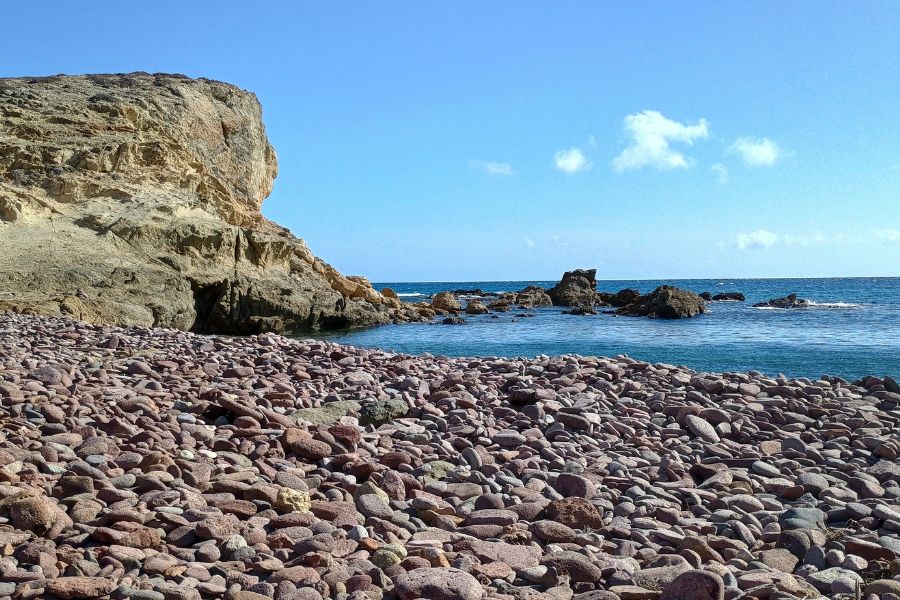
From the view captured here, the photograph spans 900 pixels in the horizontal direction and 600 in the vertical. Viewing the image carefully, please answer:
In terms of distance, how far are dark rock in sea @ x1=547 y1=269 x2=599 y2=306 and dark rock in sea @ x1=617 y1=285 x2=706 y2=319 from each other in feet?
27.4

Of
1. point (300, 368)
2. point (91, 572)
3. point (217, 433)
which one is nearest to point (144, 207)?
point (300, 368)

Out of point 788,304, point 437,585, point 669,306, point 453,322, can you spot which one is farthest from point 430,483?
point 788,304

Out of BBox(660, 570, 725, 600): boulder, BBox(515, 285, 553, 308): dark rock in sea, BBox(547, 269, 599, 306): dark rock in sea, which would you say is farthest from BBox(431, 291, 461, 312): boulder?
BBox(660, 570, 725, 600): boulder

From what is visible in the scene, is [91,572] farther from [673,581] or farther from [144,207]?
[144,207]

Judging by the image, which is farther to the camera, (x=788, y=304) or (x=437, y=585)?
(x=788, y=304)

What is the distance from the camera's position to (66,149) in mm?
20328

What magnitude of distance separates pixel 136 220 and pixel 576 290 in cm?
3361

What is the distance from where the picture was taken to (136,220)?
1992cm

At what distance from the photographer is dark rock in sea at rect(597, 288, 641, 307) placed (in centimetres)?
4418

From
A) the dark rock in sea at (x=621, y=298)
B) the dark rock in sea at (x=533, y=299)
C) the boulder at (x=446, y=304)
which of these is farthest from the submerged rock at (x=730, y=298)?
the boulder at (x=446, y=304)

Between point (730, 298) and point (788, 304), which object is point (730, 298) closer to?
point (730, 298)

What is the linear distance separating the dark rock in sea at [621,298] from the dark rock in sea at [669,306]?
15.2 ft

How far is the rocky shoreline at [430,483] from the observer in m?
2.79

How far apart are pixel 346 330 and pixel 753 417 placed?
2122 centimetres
